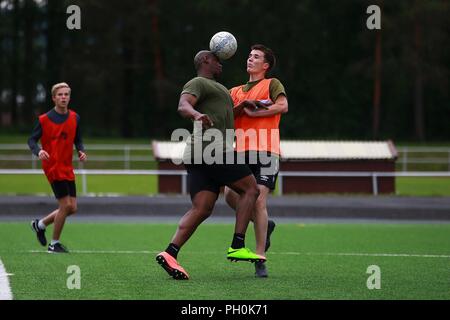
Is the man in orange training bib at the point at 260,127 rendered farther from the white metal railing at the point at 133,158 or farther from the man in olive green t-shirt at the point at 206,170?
the white metal railing at the point at 133,158

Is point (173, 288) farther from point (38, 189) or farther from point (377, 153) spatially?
point (38, 189)

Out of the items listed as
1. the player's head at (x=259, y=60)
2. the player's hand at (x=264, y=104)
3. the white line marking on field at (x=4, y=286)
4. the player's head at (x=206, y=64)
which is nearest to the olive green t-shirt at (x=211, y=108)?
the player's head at (x=206, y=64)

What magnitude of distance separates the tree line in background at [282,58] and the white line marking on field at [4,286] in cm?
4429

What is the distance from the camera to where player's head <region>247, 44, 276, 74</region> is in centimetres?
1096

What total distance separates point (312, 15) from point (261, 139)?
52300 millimetres

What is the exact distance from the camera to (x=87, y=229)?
18.0 m

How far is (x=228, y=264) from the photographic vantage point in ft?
38.8

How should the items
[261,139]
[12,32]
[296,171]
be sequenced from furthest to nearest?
[12,32] → [296,171] → [261,139]

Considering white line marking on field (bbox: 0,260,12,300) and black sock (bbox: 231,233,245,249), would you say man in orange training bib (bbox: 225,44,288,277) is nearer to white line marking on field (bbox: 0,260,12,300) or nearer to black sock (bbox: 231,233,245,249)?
black sock (bbox: 231,233,245,249)

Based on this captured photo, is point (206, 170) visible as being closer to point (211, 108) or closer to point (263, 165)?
point (211, 108)

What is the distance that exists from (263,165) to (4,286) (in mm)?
2853

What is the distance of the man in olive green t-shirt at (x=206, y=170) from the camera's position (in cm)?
992

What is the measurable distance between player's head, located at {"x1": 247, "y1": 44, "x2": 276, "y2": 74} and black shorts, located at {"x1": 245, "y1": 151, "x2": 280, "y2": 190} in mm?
829
